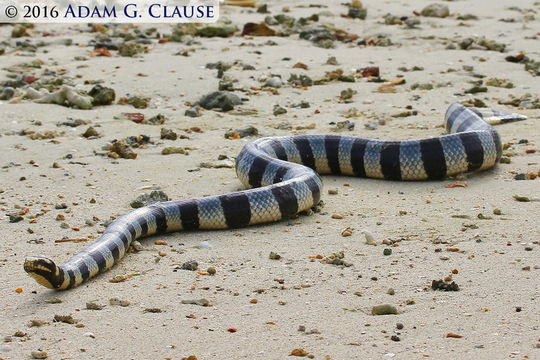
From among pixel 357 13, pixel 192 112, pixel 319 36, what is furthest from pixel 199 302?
pixel 357 13

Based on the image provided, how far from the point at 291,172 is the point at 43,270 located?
2212 millimetres

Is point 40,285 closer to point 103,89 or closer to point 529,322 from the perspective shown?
point 529,322

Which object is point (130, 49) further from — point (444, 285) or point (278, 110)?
point (444, 285)

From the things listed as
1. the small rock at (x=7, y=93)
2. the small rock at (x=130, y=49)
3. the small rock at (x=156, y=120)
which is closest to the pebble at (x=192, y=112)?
the small rock at (x=156, y=120)

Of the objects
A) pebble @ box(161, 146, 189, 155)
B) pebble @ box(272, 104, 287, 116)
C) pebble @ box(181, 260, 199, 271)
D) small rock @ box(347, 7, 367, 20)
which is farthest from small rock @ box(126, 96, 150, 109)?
small rock @ box(347, 7, 367, 20)

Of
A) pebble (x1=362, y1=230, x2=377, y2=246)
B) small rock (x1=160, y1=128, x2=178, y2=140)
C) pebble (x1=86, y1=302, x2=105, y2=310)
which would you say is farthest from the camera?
small rock (x1=160, y1=128, x2=178, y2=140)

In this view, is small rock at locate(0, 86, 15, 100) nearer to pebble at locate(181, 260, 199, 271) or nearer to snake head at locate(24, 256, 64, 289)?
pebble at locate(181, 260, 199, 271)

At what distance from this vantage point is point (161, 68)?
32.1 feet

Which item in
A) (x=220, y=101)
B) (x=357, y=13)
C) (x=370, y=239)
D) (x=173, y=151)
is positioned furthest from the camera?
(x=357, y=13)

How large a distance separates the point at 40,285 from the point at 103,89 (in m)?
4.17

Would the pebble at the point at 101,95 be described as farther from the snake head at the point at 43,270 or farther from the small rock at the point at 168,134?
the snake head at the point at 43,270

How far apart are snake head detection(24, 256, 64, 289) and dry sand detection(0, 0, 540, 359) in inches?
4.2

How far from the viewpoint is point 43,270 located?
4.33 meters

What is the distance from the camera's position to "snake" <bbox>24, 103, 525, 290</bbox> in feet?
16.4
